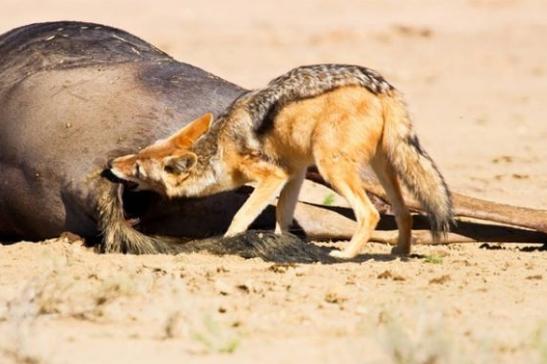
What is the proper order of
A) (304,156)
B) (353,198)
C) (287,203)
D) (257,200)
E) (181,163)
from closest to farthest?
(353,198) → (304,156) → (257,200) → (181,163) → (287,203)

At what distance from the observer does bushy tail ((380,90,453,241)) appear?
7648 mm

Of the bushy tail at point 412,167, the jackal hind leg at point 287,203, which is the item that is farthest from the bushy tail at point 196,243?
the bushy tail at point 412,167

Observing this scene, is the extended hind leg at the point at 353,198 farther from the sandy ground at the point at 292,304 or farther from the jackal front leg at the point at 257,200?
the jackal front leg at the point at 257,200

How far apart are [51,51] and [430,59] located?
39.3 ft

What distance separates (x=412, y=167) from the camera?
7.69m

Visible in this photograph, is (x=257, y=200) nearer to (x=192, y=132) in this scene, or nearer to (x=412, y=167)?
(x=192, y=132)

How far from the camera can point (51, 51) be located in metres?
9.02

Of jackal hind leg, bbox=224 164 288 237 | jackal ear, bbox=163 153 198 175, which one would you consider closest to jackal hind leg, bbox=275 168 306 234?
jackal hind leg, bbox=224 164 288 237

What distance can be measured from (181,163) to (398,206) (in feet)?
4.04

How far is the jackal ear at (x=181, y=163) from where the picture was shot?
7926 mm

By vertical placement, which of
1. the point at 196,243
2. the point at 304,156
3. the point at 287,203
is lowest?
the point at 196,243

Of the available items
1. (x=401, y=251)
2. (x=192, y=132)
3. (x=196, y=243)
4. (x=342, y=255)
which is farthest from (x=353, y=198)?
(x=192, y=132)

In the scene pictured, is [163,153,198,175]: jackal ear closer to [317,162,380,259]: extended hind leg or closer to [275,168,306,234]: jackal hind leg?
[275,168,306,234]: jackal hind leg

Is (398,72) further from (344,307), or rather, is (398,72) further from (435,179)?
(344,307)
